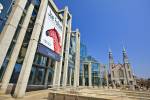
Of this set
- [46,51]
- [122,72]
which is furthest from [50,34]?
[122,72]

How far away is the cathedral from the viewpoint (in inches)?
2489

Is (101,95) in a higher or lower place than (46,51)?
lower

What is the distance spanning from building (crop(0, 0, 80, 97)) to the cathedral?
50097mm

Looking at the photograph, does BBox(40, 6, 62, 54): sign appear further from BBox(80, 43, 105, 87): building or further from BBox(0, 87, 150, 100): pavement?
BBox(80, 43, 105, 87): building

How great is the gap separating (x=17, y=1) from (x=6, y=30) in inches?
162

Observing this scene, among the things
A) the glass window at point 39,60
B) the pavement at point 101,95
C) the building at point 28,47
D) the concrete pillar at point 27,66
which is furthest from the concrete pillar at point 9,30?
the glass window at point 39,60

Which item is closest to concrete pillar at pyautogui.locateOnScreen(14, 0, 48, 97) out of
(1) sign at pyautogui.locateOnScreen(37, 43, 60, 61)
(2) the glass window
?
(1) sign at pyautogui.locateOnScreen(37, 43, 60, 61)

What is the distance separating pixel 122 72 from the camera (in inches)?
2699

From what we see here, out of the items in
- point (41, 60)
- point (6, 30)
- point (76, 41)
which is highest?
point (76, 41)

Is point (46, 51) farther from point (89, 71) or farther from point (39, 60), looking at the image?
point (89, 71)

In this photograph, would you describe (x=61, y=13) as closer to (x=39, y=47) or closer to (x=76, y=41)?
(x=76, y=41)

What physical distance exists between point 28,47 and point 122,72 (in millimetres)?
66037

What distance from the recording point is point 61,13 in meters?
27.2

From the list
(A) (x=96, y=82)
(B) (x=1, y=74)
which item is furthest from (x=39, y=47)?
(A) (x=96, y=82)
